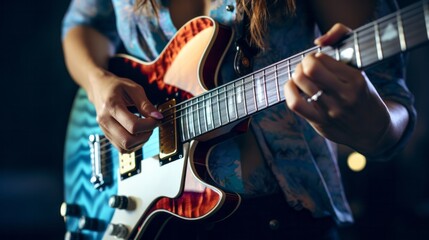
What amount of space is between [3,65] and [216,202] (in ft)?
4.27

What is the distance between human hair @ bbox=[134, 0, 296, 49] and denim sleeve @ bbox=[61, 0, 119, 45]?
52 cm

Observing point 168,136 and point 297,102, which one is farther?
point 168,136

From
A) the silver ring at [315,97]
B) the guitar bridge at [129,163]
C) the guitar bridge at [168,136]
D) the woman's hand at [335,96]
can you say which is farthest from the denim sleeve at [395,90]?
the guitar bridge at [129,163]

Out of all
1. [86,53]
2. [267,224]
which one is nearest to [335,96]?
[267,224]

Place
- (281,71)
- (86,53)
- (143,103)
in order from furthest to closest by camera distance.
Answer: (86,53), (143,103), (281,71)

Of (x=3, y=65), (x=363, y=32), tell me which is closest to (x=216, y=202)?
(x=363, y=32)

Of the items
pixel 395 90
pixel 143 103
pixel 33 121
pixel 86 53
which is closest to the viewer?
pixel 395 90

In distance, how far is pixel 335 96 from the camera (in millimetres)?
652

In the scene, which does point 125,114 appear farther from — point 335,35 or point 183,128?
point 335,35

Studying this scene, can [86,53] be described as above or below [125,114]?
above

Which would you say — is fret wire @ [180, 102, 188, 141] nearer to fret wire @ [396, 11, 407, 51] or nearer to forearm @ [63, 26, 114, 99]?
forearm @ [63, 26, 114, 99]

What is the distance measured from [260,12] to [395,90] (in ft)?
0.87

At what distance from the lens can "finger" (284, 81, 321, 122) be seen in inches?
25.8

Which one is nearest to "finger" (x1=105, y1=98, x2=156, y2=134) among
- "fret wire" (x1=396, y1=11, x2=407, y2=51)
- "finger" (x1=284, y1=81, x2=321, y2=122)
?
"finger" (x1=284, y1=81, x2=321, y2=122)
